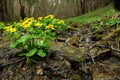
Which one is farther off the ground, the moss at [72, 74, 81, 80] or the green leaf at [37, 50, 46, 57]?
the green leaf at [37, 50, 46, 57]

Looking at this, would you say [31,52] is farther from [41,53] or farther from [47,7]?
[47,7]

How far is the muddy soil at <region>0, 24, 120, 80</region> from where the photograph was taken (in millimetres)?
2994

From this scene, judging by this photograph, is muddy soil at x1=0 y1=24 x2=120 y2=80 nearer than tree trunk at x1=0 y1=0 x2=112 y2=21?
Yes

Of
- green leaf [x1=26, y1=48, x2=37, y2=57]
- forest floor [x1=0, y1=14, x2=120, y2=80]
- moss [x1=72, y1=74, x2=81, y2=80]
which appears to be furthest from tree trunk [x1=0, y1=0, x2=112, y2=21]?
moss [x1=72, y1=74, x2=81, y2=80]

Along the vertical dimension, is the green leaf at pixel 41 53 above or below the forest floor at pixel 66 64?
above

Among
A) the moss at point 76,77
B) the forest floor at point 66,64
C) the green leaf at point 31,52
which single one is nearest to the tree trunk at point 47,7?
the forest floor at point 66,64

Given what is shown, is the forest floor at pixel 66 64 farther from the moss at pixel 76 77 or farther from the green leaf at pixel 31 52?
the green leaf at pixel 31 52

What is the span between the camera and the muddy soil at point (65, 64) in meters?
2.99

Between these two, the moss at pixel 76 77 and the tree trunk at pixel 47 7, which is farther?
the tree trunk at pixel 47 7

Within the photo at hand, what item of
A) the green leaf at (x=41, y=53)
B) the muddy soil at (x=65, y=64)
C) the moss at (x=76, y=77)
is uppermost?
the green leaf at (x=41, y=53)

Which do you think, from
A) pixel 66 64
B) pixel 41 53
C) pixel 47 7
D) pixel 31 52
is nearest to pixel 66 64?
pixel 66 64

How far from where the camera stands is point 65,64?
3107 mm

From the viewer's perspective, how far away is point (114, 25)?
16.2 feet

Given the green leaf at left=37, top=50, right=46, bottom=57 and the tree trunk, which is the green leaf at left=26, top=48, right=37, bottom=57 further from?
the tree trunk
